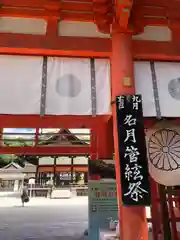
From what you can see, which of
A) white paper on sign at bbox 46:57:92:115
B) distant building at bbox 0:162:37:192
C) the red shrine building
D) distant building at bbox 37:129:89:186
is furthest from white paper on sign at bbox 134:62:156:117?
distant building at bbox 0:162:37:192

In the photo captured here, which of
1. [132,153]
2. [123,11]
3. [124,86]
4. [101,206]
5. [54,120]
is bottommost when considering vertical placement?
[101,206]

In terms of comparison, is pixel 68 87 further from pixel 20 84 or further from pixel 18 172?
pixel 18 172

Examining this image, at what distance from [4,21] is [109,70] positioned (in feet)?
5.37

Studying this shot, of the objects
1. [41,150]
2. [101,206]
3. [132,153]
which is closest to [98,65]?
[132,153]

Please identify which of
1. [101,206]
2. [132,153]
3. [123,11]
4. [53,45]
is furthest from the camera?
[101,206]

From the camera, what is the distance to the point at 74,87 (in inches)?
132

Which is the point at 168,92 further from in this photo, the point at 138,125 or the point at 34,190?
the point at 34,190

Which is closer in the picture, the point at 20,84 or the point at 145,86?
the point at 20,84

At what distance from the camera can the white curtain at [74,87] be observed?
321cm

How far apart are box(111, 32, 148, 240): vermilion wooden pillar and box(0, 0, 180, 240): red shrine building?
1cm

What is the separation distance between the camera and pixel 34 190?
22438mm

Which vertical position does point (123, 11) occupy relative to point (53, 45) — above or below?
above

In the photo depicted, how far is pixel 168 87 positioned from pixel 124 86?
2.60ft

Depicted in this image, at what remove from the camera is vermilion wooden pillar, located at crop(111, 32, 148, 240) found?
264 centimetres
